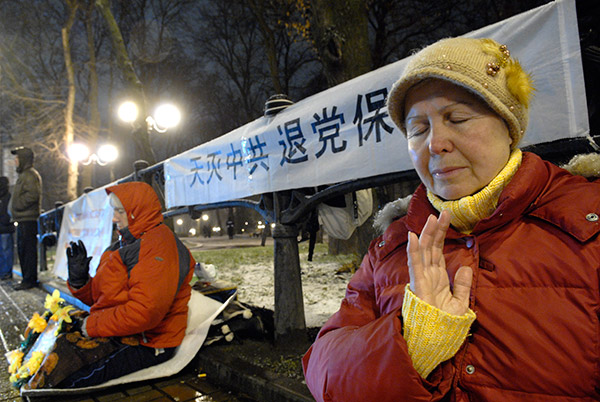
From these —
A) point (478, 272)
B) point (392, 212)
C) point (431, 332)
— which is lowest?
point (431, 332)

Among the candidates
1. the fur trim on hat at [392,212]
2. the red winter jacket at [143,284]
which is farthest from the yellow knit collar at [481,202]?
the red winter jacket at [143,284]

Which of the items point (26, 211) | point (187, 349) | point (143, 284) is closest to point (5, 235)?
point (26, 211)

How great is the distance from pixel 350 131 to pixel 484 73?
61.4 inches

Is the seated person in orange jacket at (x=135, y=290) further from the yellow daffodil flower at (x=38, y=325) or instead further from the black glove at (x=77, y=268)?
the yellow daffodil flower at (x=38, y=325)

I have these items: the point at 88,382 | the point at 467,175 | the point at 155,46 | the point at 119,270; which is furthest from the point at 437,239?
the point at 155,46

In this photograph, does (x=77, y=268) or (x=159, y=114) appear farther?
(x=159, y=114)

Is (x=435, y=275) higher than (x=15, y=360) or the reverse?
higher

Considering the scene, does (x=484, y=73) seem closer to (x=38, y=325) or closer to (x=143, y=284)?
(x=143, y=284)

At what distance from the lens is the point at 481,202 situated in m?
1.34

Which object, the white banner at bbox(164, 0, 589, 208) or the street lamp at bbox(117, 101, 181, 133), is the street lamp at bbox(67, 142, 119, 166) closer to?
the street lamp at bbox(117, 101, 181, 133)

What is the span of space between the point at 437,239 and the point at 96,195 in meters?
7.94

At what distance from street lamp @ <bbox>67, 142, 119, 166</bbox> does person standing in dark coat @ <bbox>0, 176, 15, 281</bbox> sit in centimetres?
284

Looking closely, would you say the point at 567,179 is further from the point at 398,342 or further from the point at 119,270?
the point at 119,270

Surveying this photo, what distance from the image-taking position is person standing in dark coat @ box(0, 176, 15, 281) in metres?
10.2
